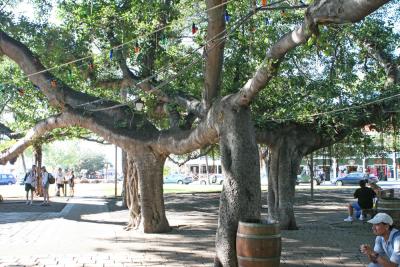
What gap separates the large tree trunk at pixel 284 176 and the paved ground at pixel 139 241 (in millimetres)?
558

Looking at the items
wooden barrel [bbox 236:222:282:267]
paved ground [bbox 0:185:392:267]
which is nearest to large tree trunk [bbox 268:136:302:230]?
paved ground [bbox 0:185:392:267]

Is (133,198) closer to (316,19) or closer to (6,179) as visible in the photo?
(316,19)

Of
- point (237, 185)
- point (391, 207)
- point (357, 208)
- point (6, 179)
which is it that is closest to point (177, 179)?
point (6, 179)

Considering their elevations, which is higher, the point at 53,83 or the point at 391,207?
the point at 53,83

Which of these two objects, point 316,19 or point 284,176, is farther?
point 284,176

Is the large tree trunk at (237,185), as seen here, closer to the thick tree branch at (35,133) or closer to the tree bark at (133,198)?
the tree bark at (133,198)

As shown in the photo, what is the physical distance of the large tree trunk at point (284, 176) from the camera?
1412 centimetres

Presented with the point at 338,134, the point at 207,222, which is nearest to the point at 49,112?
the point at 207,222

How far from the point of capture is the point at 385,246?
5551 millimetres

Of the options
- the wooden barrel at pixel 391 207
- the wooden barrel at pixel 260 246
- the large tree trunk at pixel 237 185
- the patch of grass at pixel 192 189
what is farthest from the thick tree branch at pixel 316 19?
the patch of grass at pixel 192 189

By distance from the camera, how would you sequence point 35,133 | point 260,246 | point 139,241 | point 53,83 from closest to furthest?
point 260,246
point 139,241
point 53,83
point 35,133

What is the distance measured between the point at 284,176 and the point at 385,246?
→ 859 centimetres

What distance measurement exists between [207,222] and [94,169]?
86.7 metres

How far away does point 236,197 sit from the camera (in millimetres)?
8883
